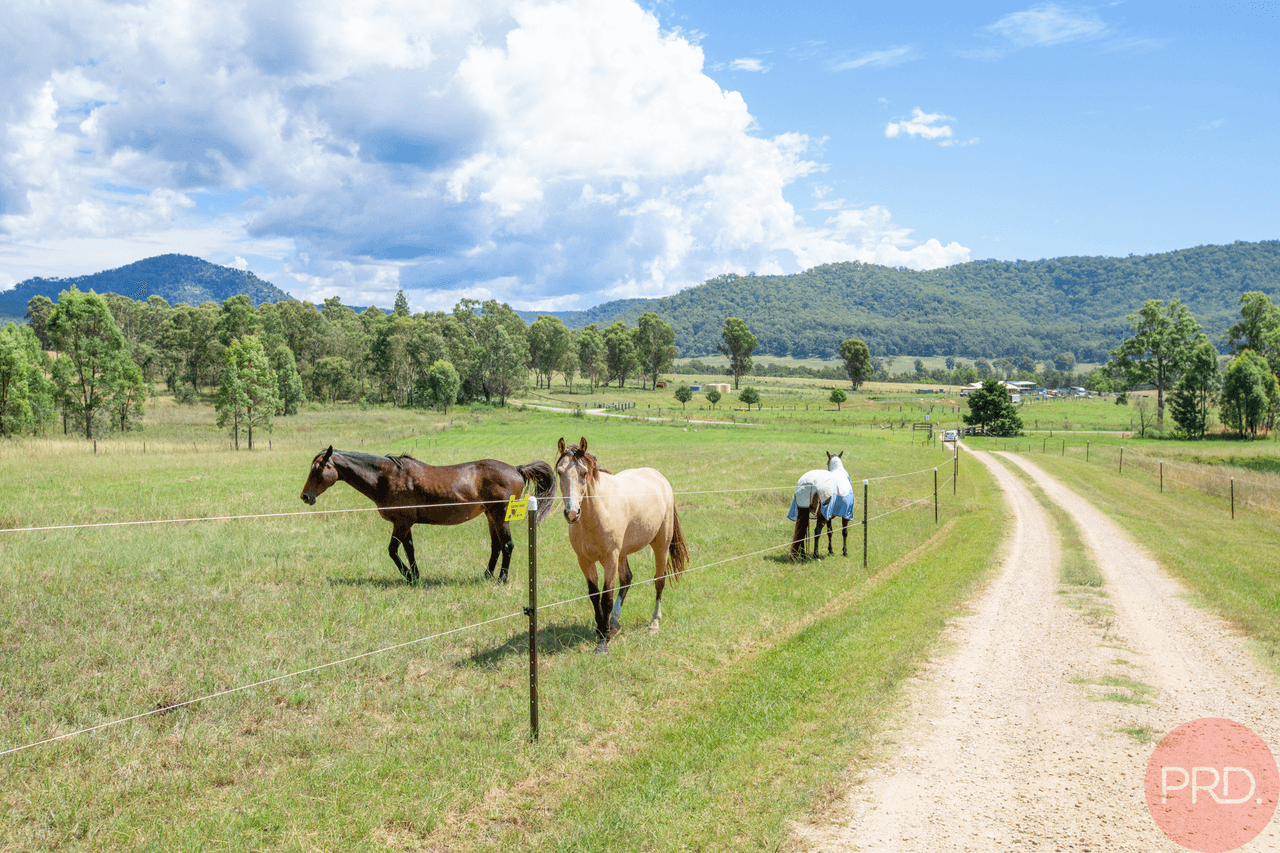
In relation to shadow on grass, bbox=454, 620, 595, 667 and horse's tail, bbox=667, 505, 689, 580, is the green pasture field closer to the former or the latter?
shadow on grass, bbox=454, 620, 595, 667

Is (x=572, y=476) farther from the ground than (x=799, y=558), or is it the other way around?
(x=572, y=476)

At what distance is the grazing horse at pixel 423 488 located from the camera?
→ 11844mm

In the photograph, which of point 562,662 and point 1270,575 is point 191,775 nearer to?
point 562,662

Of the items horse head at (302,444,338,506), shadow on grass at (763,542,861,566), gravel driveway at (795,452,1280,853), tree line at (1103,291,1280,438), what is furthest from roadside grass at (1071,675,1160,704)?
tree line at (1103,291,1280,438)

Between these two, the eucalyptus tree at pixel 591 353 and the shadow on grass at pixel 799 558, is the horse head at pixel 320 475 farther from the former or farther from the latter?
the eucalyptus tree at pixel 591 353

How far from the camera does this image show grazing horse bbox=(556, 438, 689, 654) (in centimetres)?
806

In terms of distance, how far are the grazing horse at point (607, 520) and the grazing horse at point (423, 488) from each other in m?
2.60

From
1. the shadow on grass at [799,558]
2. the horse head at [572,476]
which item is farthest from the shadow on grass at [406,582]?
the shadow on grass at [799,558]

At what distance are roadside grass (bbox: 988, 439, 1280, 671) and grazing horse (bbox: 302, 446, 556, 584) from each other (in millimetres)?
11573

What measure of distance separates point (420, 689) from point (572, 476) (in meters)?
2.94

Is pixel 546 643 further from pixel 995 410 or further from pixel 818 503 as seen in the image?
pixel 995 410

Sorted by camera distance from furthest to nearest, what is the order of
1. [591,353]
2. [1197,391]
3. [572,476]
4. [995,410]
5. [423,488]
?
1. [591,353]
2. [995,410]
3. [1197,391]
4. [423,488]
5. [572,476]

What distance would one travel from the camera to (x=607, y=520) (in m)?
8.68

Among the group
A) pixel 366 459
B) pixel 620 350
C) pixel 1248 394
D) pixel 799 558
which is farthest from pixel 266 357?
pixel 620 350
